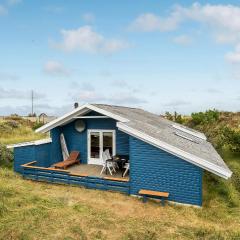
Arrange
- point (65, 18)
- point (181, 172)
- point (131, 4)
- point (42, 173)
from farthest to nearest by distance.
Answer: point (65, 18)
point (131, 4)
point (42, 173)
point (181, 172)

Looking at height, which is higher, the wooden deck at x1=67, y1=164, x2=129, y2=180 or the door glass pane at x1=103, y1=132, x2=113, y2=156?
the door glass pane at x1=103, y1=132, x2=113, y2=156

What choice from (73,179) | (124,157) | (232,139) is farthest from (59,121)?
(232,139)

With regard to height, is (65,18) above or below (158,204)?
above

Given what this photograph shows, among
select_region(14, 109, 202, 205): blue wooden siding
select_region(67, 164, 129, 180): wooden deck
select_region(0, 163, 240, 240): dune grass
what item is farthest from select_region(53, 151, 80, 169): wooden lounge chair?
select_region(14, 109, 202, 205): blue wooden siding

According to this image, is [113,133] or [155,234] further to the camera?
[113,133]

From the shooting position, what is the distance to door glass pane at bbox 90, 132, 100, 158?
56.4 ft

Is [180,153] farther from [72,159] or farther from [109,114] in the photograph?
[72,159]

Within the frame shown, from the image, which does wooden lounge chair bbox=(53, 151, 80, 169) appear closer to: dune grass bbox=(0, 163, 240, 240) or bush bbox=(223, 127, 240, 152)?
dune grass bbox=(0, 163, 240, 240)

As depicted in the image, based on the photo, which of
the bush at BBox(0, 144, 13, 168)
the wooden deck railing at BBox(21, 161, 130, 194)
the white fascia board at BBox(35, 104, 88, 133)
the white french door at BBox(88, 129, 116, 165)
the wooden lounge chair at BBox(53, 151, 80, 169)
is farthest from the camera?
the bush at BBox(0, 144, 13, 168)

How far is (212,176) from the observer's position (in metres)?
16.8

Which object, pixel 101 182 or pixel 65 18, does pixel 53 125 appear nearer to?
pixel 101 182

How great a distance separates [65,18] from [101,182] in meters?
13.4

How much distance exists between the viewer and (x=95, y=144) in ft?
56.9

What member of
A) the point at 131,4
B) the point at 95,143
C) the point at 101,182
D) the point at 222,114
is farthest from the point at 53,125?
the point at 222,114
